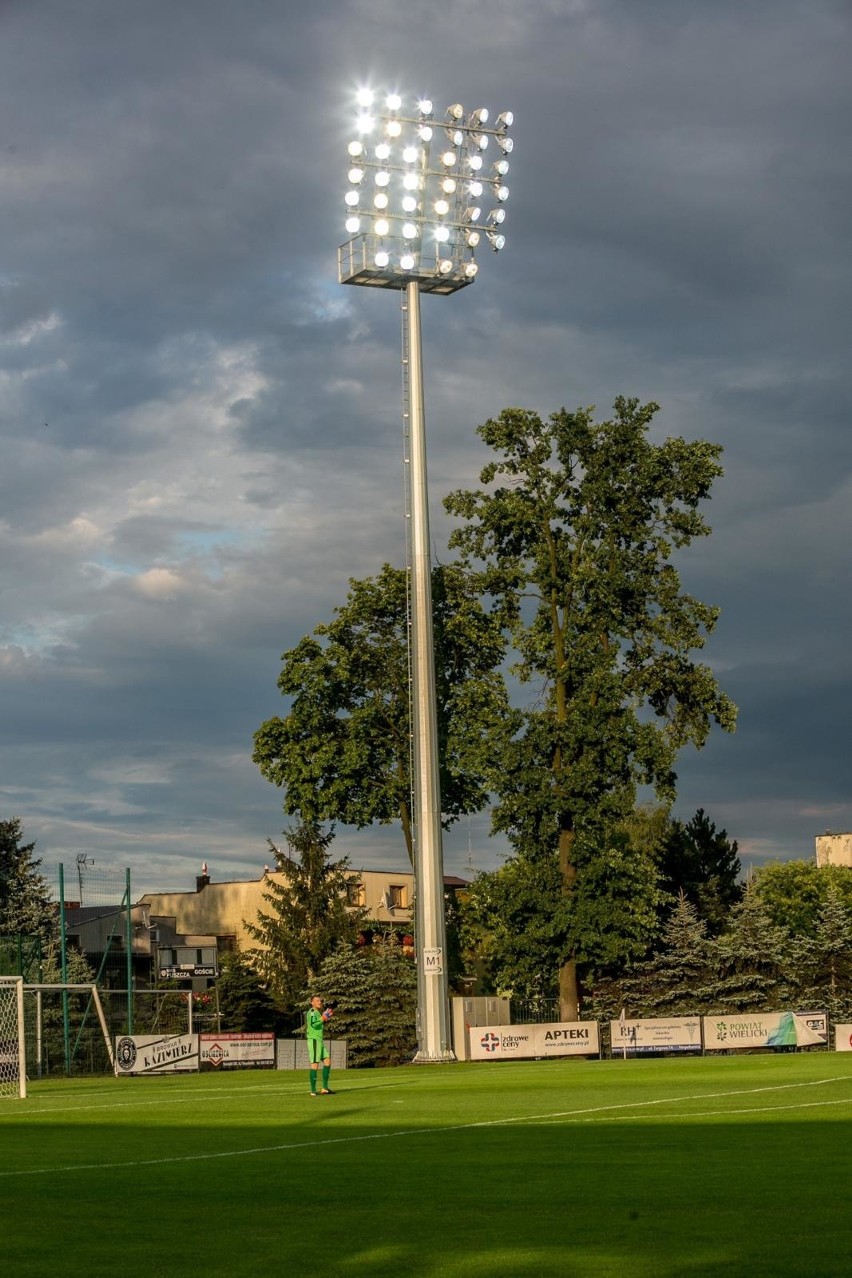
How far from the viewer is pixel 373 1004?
62.7 metres

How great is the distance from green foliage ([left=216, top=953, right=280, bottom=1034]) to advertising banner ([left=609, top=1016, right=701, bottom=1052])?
2502 cm

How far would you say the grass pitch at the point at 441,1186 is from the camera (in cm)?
1103

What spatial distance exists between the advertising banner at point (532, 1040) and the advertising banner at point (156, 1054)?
919 cm

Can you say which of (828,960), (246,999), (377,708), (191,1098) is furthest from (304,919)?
(191,1098)

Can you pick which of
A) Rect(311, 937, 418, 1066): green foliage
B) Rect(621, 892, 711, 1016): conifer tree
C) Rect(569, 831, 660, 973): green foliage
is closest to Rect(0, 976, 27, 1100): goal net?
Rect(311, 937, 418, 1066): green foliage

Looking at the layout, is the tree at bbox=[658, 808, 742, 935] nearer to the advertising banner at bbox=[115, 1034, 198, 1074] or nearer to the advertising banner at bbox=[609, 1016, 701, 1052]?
the advertising banner at bbox=[609, 1016, 701, 1052]

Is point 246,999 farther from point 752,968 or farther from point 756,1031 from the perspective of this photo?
point 756,1031

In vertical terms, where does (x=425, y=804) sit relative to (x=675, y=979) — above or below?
above

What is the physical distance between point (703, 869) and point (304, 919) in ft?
70.6

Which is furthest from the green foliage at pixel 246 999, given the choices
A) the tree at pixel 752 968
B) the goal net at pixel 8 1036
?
the goal net at pixel 8 1036

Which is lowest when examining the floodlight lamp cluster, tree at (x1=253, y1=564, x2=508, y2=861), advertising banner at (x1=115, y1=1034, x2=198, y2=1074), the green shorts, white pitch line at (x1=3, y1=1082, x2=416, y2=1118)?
advertising banner at (x1=115, y1=1034, x2=198, y2=1074)

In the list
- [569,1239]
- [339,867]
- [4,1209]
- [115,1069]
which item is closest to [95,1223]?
[4,1209]

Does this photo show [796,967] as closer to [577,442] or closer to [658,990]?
[658,990]

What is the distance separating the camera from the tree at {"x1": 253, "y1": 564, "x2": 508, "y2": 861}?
217 ft
